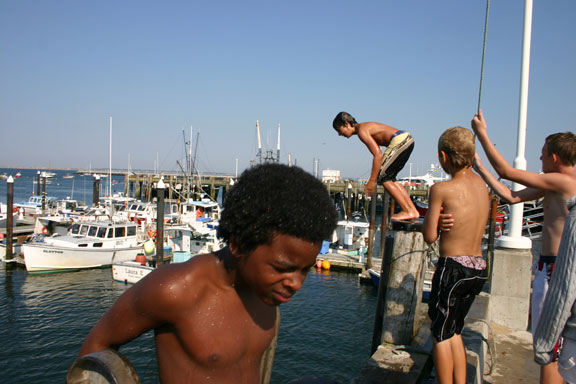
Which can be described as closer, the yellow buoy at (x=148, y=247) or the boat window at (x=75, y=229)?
the yellow buoy at (x=148, y=247)

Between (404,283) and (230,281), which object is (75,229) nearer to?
(404,283)

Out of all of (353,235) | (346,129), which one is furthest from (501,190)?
(353,235)

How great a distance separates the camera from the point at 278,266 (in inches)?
57.5

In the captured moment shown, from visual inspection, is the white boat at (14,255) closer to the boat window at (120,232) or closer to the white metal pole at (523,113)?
the boat window at (120,232)

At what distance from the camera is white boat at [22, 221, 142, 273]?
74.0 feet

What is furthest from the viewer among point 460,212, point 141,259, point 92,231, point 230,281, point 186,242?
point 186,242

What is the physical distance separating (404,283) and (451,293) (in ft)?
3.02

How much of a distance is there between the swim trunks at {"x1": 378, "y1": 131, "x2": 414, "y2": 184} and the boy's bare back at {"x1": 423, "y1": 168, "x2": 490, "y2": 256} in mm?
1635

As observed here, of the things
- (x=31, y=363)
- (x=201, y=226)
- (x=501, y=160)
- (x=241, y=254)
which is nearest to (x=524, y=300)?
(x=501, y=160)

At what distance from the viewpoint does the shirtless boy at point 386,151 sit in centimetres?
482

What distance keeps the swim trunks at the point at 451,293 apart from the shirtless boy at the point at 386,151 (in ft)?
4.94

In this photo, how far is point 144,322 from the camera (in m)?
1.44

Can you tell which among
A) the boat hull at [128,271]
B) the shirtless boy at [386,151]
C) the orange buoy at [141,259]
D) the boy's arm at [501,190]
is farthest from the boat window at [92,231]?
the boy's arm at [501,190]

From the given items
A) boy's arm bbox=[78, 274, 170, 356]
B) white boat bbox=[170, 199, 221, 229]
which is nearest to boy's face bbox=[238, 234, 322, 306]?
boy's arm bbox=[78, 274, 170, 356]
